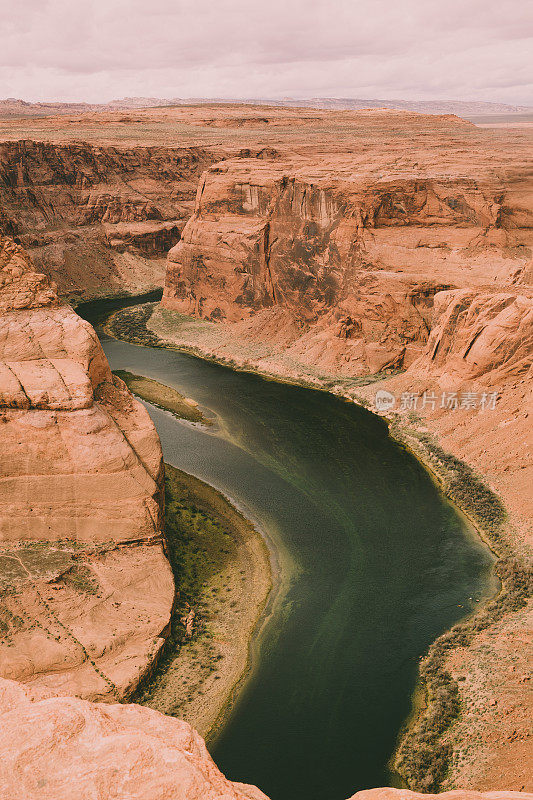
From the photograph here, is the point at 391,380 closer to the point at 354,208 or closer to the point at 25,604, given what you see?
the point at 354,208

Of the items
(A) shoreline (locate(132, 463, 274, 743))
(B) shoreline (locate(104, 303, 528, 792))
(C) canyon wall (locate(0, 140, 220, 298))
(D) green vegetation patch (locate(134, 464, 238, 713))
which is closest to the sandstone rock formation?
(C) canyon wall (locate(0, 140, 220, 298))

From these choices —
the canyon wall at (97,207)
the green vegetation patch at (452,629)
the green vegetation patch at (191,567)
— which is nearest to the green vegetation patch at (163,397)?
the green vegetation patch at (191,567)

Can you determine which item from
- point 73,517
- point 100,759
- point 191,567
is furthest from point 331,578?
point 100,759

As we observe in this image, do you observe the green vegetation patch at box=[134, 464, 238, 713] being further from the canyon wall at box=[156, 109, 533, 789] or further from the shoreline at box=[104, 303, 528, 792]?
the canyon wall at box=[156, 109, 533, 789]

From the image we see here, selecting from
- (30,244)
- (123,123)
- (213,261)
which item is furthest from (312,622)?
(123,123)

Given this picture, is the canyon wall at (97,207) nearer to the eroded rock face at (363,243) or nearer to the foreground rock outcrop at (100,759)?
the eroded rock face at (363,243)

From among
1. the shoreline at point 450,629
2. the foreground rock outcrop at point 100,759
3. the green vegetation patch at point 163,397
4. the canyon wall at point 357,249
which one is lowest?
the shoreline at point 450,629
